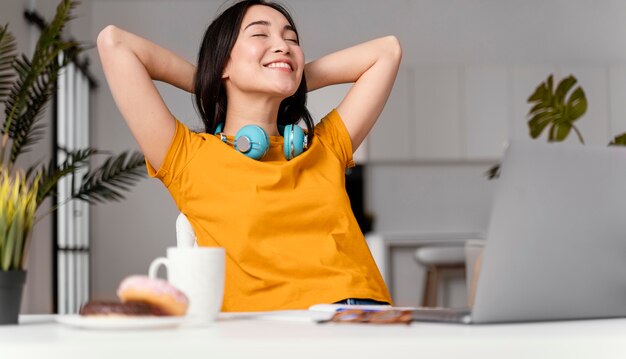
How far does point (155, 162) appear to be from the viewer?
1850mm

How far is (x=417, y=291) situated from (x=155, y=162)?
5.26m

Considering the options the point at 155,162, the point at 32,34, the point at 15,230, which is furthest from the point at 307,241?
the point at 32,34

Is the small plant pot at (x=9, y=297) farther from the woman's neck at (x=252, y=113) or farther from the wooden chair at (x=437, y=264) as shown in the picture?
the wooden chair at (x=437, y=264)

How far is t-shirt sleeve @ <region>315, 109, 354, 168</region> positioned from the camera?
78.9 inches

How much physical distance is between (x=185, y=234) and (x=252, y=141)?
9.5 inches

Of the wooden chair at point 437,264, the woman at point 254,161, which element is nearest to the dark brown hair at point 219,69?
the woman at point 254,161

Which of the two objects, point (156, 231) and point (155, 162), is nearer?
point (155, 162)

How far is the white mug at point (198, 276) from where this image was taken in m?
1.01

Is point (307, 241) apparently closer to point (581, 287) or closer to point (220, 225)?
point (220, 225)

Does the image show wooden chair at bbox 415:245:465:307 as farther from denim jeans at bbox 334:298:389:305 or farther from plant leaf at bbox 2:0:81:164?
denim jeans at bbox 334:298:389:305

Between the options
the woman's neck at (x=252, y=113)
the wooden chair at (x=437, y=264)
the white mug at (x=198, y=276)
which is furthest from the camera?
the wooden chair at (x=437, y=264)

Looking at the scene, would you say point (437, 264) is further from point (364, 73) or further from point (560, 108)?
point (364, 73)

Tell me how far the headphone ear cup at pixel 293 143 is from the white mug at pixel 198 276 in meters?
0.84

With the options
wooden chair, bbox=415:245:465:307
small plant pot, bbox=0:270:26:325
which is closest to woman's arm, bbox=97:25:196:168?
small plant pot, bbox=0:270:26:325
